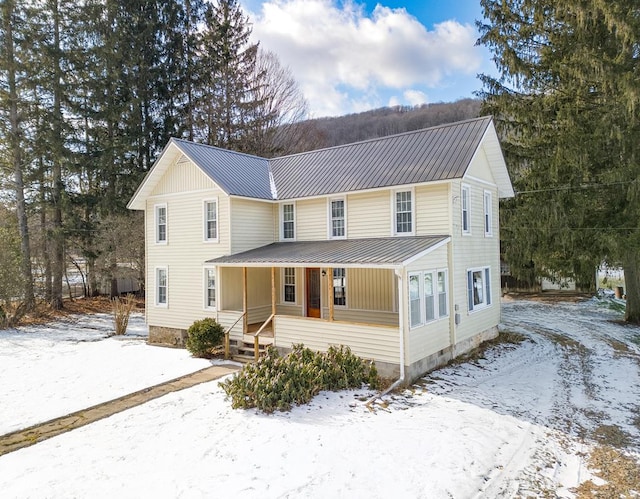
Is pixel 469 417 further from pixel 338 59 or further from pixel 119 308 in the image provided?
pixel 338 59

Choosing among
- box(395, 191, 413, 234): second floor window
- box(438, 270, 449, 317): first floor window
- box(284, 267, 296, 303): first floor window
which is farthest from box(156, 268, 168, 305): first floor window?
box(438, 270, 449, 317): first floor window

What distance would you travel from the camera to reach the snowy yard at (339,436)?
18.6 ft

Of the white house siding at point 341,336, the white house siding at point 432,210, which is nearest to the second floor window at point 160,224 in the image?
the white house siding at point 341,336

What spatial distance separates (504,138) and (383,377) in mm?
13456

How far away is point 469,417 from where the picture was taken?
7.91 metres

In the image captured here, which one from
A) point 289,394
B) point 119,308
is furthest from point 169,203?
point 289,394

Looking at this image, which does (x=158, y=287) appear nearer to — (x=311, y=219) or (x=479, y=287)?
(x=311, y=219)

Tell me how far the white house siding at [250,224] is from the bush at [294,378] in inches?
217

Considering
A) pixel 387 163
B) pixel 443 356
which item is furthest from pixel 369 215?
pixel 443 356

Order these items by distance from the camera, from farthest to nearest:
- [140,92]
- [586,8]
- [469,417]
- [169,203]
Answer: [140,92], [169,203], [586,8], [469,417]

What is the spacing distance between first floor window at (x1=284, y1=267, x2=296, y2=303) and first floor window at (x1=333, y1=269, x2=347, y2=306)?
5.59ft

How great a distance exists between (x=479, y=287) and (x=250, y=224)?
27.5 feet

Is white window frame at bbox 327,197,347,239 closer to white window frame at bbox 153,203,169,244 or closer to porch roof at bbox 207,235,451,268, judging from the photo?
porch roof at bbox 207,235,451,268

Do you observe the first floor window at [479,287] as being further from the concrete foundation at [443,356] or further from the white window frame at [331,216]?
the white window frame at [331,216]
